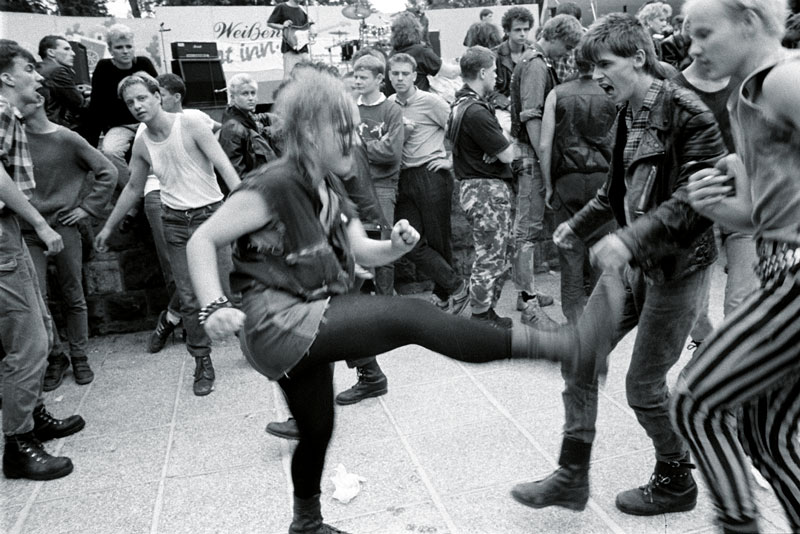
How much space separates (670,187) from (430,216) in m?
3.08

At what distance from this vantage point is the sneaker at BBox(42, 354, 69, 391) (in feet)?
15.8

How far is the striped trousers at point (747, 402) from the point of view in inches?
71.1

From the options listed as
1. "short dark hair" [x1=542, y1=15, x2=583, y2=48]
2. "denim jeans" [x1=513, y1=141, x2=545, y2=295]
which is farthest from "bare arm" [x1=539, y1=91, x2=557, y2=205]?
"short dark hair" [x1=542, y1=15, x2=583, y2=48]

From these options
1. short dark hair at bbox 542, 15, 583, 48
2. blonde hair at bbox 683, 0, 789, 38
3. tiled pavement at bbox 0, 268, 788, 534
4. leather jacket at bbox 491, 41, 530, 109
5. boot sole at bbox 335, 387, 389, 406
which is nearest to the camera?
blonde hair at bbox 683, 0, 789, 38

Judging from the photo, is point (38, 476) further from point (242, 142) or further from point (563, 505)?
point (242, 142)

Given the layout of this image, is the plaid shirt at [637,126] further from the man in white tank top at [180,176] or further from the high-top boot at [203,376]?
the high-top boot at [203,376]

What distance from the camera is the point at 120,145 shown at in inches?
232

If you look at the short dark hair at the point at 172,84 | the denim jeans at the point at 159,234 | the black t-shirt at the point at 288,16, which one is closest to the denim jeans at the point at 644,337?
the denim jeans at the point at 159,234

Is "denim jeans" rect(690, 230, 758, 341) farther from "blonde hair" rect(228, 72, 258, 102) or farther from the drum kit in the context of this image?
the drum kit

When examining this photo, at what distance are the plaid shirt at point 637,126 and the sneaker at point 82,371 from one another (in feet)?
12.5

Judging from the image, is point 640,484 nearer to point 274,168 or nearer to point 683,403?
point 683,403

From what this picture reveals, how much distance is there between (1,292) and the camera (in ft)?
11.4

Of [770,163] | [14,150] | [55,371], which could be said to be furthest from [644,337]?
[55,371]

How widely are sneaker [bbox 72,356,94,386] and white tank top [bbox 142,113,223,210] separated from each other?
4.24ft
